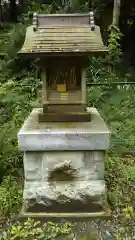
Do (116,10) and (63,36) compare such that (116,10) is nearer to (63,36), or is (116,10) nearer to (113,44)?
(113,44)

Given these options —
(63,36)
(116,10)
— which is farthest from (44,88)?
(116,10)

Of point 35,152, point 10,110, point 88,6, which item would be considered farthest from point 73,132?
point 88,6

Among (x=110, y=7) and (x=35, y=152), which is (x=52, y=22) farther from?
(x=110, y=7)

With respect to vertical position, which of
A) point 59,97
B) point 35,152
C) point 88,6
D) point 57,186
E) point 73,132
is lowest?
point 57,186

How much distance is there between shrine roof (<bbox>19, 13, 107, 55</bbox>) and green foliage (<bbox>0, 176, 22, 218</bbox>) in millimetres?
1870

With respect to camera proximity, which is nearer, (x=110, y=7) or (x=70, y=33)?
(x=70, y=33)

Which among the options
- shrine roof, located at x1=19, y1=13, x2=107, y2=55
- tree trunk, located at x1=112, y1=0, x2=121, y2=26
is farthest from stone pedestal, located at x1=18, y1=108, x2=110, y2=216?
tree trunk, located at x1=112, y1=0, x2=121, y2=26

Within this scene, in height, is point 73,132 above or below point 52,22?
below

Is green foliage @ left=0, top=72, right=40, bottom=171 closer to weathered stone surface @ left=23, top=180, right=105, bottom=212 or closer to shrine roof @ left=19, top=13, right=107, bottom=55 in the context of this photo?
weathered stone surface @ left=23, top=180, right=105, bottom=212

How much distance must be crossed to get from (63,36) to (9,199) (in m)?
2.21

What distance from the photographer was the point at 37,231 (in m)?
3.90

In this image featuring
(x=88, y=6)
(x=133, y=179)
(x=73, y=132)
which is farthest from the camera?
(x=88, y=6)

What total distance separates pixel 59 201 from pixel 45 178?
Answer: 0.34m

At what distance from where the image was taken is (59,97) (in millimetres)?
4445
